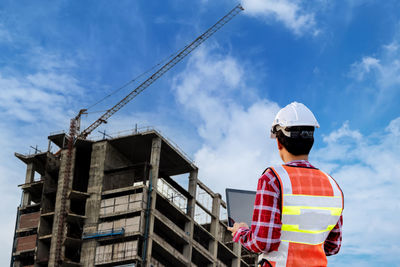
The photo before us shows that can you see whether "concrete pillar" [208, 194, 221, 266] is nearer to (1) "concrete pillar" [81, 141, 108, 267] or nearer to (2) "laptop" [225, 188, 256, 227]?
(1) "concrete pillar" [81, 141, 108, 267]

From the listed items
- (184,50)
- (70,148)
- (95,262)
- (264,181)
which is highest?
(184,50)

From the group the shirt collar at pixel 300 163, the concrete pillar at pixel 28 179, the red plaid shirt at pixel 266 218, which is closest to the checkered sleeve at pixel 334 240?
the shirt collar at pixel 300 163

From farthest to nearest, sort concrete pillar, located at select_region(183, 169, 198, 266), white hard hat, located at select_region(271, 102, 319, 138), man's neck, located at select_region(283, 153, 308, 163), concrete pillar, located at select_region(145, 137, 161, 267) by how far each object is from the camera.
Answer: concrete pillar, located at select_region(183, 169, 198, 266)
concrete pillar, located at select_region(145, 137, 161, 267)
man's neck, located at select_region(283, 153, 308, 163)
white hard hat, located at select_region(271, 102, 319, 138)

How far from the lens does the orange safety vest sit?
16.4ft

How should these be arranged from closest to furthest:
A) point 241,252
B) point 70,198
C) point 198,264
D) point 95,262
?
point 95,262
point 70,198
point 198,264
point 241,252

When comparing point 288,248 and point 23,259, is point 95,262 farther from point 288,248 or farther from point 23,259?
point 288,248

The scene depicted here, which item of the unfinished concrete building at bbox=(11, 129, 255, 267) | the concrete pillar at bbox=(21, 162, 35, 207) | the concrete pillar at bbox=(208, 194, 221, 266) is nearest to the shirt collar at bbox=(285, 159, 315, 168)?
the unfinished concrete building at bbox=(11, 129, 255, 267)

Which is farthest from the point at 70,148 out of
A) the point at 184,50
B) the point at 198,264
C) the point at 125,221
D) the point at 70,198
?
the point at 184,50

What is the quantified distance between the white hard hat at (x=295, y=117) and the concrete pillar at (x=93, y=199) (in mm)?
88347

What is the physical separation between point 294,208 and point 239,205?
1.86 feet

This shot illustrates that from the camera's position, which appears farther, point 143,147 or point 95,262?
point 143,147

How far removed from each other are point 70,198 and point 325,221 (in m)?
93.9

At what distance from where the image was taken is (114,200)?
306 ft

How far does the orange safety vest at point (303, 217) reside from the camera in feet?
16.4
